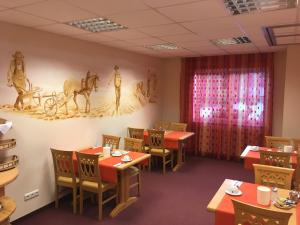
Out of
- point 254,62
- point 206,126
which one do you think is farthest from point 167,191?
point 254,62

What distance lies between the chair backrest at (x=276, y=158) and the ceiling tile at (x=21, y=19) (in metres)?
3.26

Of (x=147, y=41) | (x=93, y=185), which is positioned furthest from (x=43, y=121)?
(x=147, y=41)

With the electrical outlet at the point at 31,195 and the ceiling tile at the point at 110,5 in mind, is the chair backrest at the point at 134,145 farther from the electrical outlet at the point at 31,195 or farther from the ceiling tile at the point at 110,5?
the ceiling tile at the point at 110,5

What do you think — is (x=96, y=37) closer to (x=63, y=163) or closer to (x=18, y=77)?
(x=18, y=77)

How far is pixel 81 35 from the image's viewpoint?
12.9ft

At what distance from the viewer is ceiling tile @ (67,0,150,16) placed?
7.95 ft

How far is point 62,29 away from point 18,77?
34.6 inches

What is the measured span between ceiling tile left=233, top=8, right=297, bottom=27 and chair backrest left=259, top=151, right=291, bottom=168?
5.45 ft

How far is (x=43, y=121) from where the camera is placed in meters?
3.65

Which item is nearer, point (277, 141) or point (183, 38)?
point (183, 38)

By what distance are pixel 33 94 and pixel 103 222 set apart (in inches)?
77.2

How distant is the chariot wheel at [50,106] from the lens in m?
3.70

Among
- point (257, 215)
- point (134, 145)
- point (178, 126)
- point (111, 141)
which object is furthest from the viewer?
point (178, 126)

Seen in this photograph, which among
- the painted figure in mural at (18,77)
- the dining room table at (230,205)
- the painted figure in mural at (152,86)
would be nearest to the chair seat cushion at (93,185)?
the painted figure in mural at (18,77)
